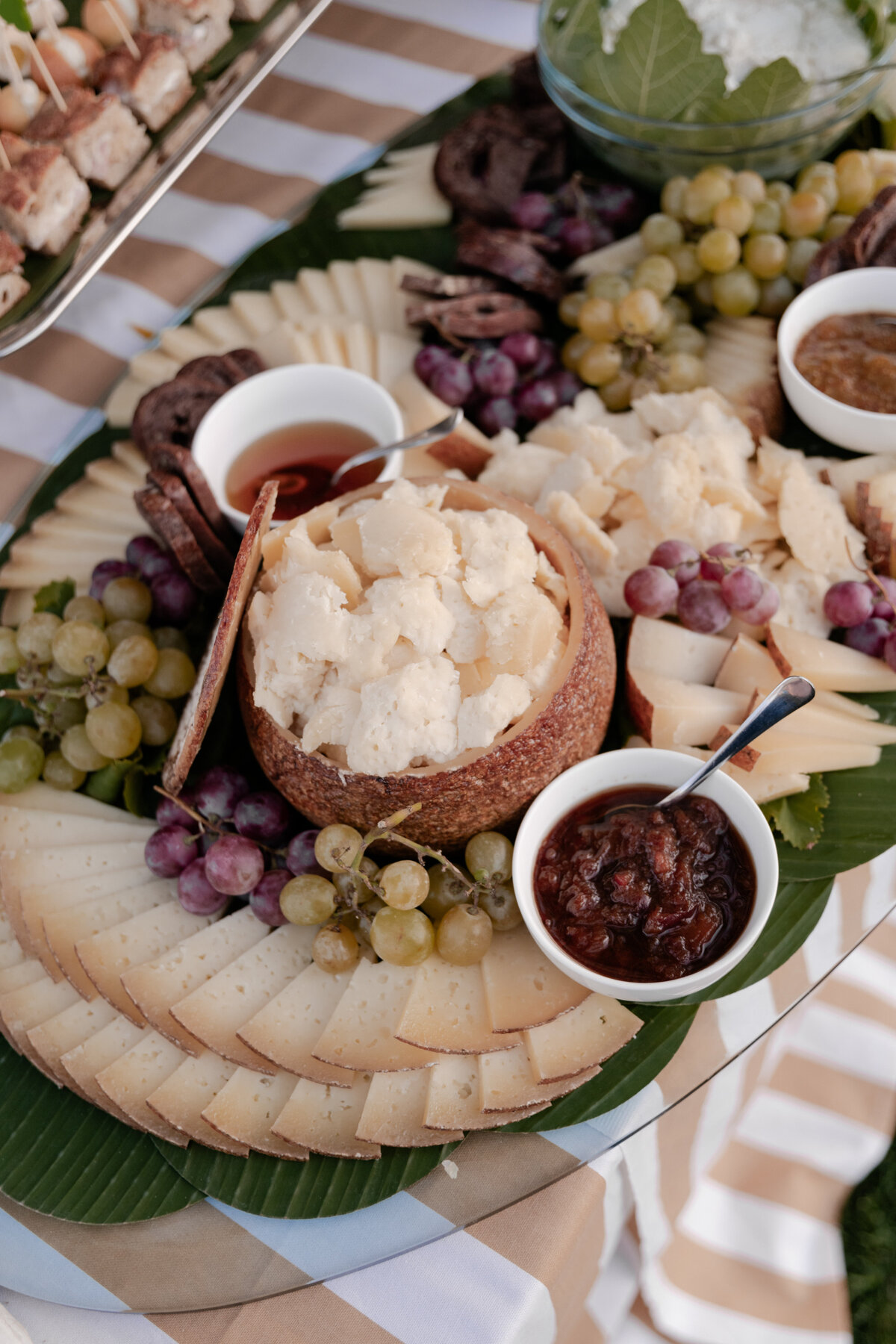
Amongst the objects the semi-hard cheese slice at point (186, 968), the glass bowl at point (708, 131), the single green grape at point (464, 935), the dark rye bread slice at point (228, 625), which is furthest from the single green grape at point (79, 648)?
the glass bowl at point (708, 131)

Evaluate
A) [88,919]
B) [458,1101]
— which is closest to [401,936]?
[458,1101]

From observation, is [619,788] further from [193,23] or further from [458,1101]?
[193,23]

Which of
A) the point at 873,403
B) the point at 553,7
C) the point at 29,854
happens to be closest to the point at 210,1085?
the point at 29,854

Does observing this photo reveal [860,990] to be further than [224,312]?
No

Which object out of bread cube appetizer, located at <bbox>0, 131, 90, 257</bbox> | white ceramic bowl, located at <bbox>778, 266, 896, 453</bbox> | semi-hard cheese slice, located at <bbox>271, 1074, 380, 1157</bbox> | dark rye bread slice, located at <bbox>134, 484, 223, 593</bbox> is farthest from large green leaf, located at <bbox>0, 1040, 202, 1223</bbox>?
white ceramic bowl, located at <bbox>778, 266, 896, 453</bbox>

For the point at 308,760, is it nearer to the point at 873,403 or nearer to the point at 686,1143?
the point at 686,1143

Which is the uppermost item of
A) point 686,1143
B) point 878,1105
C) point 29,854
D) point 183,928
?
point 29,854

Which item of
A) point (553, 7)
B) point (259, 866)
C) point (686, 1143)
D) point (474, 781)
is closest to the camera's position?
point (474, 781)
